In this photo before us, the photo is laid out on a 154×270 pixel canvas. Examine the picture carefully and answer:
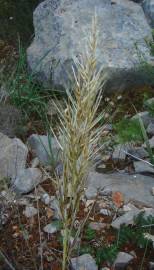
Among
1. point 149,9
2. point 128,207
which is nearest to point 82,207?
point 128,207

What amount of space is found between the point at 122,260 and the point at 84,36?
2.06 metres

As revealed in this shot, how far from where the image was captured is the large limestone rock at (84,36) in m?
4.28

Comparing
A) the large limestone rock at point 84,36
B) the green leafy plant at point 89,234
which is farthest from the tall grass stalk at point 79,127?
the large limestone rock at point 84,36

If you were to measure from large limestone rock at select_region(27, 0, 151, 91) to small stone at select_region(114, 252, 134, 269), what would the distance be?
171 centimetres

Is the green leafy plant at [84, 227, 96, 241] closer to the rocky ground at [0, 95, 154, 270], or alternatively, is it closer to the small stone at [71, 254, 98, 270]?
the rocky ground at [0, 95, 154, 270]

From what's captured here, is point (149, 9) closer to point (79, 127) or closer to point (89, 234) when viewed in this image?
point (89, 234)

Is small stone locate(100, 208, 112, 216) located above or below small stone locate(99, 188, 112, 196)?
below

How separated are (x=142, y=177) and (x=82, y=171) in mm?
1826

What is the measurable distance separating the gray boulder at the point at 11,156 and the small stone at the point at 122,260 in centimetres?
91

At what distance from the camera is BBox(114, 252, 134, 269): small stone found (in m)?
2.74

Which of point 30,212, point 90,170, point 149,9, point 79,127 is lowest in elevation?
point 30,212

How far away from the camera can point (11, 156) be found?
11.7 ft

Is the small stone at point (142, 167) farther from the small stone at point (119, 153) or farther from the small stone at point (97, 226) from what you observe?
the small stone at point (97, 226)

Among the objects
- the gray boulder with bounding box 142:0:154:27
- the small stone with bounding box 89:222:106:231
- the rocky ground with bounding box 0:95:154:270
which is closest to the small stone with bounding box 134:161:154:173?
the rocky ground with bounding box 0:95:154:270
